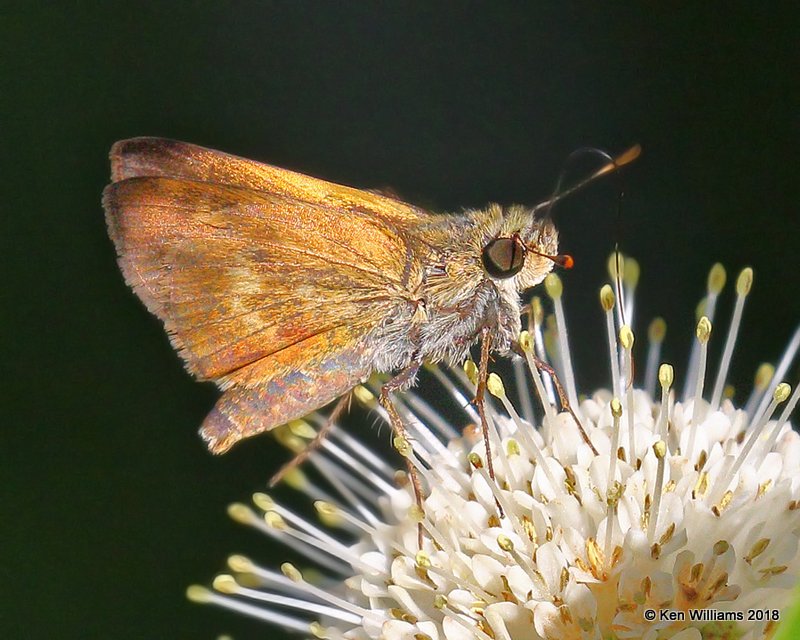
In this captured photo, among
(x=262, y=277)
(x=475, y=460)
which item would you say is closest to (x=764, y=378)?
(x=475, y=460)

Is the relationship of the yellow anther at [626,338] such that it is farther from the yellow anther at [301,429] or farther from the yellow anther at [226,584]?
the yellow anther at [226,584]

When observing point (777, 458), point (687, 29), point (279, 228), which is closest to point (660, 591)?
point (777, 458)

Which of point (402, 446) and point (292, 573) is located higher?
point (402, 446)

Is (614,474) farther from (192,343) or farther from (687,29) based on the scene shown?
(687,29)

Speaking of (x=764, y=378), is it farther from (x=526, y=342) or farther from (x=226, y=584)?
(x=226, y=584)

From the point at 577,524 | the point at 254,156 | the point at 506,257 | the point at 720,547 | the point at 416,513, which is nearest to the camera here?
the point at 720,547

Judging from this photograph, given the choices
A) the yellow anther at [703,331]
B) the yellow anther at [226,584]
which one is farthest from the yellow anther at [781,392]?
the yellow anther at [226,584]
